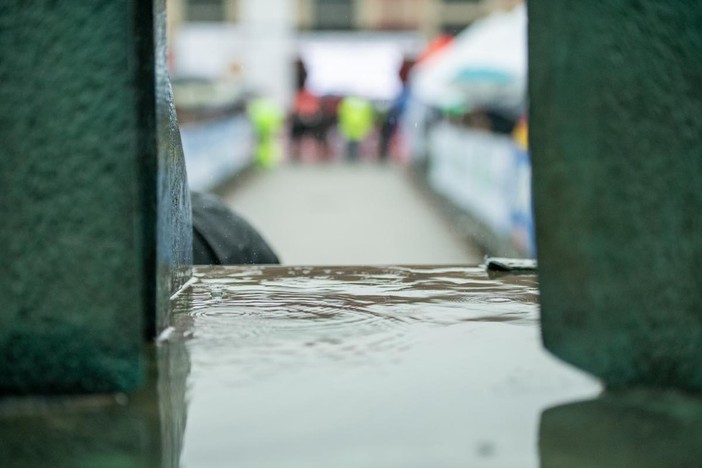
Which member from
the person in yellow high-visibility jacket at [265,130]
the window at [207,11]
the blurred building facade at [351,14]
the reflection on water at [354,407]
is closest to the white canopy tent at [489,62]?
the person in yellow high-visibility jacket at [265,130]

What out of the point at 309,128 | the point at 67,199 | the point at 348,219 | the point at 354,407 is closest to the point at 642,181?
the point at 354,407

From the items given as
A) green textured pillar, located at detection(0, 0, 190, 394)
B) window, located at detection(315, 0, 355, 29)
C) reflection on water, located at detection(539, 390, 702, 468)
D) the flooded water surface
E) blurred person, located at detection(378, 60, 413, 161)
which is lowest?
blurred person, located at detection(378, 60, 413, 161)

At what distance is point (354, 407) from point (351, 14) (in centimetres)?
3592

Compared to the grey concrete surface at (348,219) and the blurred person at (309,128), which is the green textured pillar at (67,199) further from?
the blurred person at (309,128)

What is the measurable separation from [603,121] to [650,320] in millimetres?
256

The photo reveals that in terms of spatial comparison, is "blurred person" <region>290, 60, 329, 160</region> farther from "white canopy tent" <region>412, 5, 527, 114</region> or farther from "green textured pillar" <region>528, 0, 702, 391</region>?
"green textured pillar" <region>528, 0, 702, 391</region>

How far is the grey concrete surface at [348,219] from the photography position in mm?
10078

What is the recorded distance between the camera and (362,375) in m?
1.37

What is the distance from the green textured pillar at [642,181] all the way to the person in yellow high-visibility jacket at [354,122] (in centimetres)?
2364

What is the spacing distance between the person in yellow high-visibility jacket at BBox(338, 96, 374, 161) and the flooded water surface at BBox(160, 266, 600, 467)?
2323 cm

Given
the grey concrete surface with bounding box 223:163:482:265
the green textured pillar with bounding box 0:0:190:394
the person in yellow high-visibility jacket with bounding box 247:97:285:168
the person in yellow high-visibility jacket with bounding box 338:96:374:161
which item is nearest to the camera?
the green textured pillar with bounding box 0:0:190:394

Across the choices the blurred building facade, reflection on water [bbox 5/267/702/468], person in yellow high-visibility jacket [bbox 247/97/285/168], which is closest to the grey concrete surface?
person in yellow high-visibility jacket [bbox 247/97/285/168]

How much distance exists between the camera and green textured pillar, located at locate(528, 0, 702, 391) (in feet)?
4.38

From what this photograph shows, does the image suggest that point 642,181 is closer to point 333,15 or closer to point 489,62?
point 489,62
